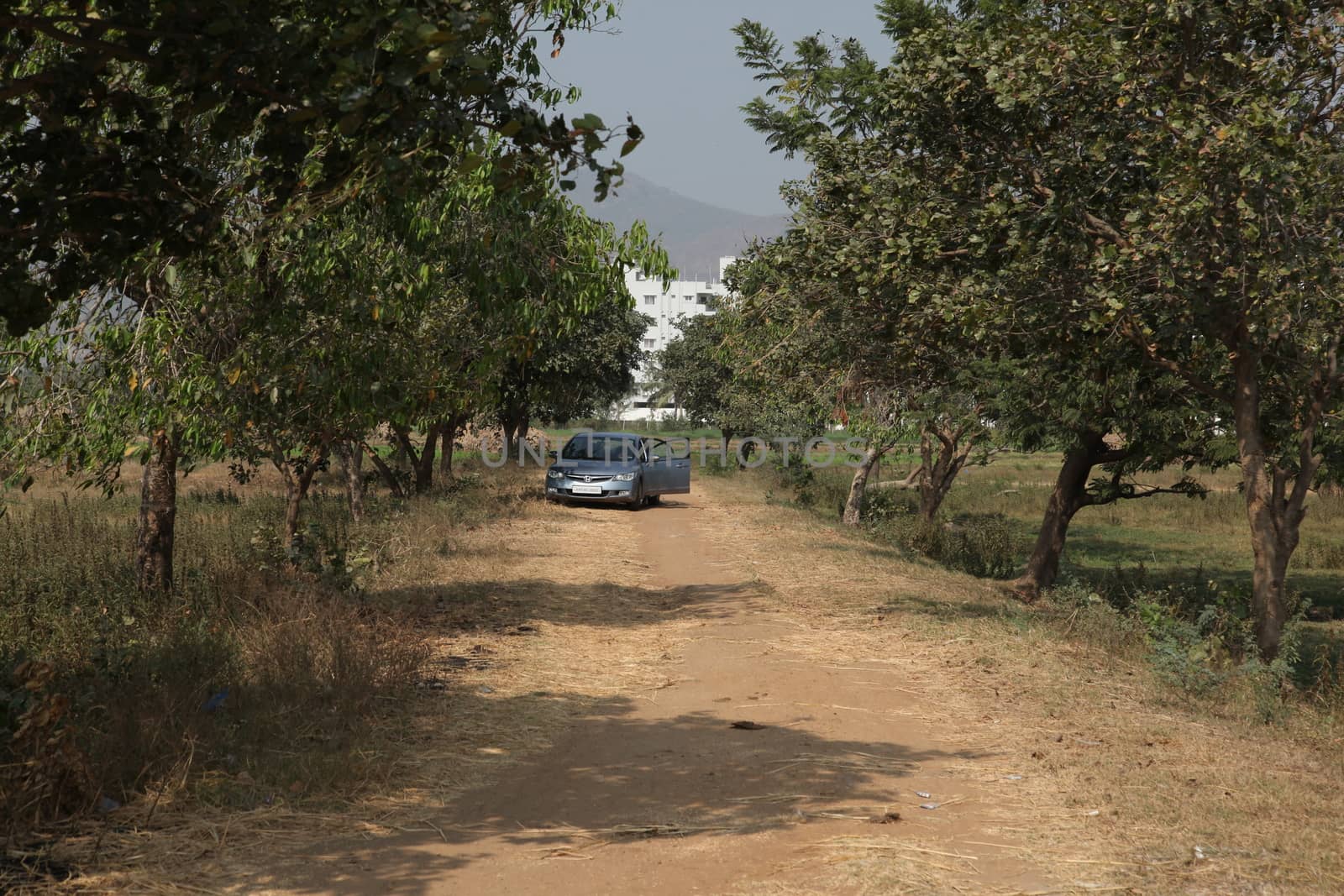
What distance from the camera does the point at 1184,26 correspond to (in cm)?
945

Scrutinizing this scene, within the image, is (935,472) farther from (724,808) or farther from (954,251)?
(724,808)

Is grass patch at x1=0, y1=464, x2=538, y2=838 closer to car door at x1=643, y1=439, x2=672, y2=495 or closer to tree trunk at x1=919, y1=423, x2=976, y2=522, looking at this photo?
tree trunk at x1=919, y1=423, x2=976, y2=522

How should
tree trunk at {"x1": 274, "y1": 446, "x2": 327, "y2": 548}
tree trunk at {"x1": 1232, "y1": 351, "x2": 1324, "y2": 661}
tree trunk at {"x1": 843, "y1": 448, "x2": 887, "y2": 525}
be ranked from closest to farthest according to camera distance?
tree trunk at {"x1": 1232, "y1": 351, "x2": 1324, "y2": 661} < tree trunk at {"x1": 274, "y1": 446, "x2": 327, "y2": 548} < tree trunk at {"x1": 843, "y1": 448, "x2": 887, "y2": 525}

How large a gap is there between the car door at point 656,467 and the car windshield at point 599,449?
1.55 ft

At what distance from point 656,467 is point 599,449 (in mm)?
1496

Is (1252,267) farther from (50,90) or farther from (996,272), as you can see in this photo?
(50,90)

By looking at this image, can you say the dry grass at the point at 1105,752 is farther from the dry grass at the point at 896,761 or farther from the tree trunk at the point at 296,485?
the tree trunk at the point at 296,485

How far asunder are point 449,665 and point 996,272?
5.93 metres

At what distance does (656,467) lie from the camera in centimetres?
2817

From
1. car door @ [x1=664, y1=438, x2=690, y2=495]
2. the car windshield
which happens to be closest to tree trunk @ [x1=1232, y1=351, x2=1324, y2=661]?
the car windshield

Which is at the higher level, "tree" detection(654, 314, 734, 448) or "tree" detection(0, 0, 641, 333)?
"tree" detection(654, 314, 734, 448)

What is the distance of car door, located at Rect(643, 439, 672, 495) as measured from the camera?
90.1 ft

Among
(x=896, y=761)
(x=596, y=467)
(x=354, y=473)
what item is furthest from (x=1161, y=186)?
(x=596, y=467)

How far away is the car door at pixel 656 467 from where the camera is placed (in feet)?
90.1
